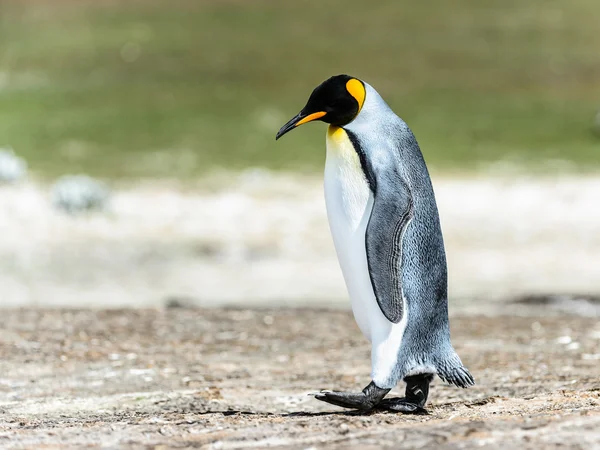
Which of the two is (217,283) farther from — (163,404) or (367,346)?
(163,404)

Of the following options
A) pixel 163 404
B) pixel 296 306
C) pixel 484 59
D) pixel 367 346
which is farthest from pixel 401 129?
pixel 484 59

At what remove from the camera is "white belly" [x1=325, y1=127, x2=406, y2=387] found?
468 cm

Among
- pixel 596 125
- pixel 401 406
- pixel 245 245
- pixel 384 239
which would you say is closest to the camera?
pixel 384 239

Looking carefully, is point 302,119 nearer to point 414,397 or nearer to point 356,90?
point 356,90

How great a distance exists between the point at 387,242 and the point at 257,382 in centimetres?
211

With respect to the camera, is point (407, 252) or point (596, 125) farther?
point (596, 125)

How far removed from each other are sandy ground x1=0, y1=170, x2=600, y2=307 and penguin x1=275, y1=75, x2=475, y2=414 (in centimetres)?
623

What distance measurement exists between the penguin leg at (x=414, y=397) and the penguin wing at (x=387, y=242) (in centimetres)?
36

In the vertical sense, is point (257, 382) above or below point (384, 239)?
below

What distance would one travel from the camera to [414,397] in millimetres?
4848

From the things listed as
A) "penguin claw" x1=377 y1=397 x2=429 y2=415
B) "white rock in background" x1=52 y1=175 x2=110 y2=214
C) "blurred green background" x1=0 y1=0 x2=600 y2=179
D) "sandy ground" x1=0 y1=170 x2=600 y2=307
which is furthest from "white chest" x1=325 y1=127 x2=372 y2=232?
"blurred green background" x1=0 y1=0 x2=600 y2=179

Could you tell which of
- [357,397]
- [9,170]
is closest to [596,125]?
[9,170]

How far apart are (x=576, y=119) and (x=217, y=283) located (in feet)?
46.6

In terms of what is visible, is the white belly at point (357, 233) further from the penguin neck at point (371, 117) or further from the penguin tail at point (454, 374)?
the penguin tail at point (454, 374)
